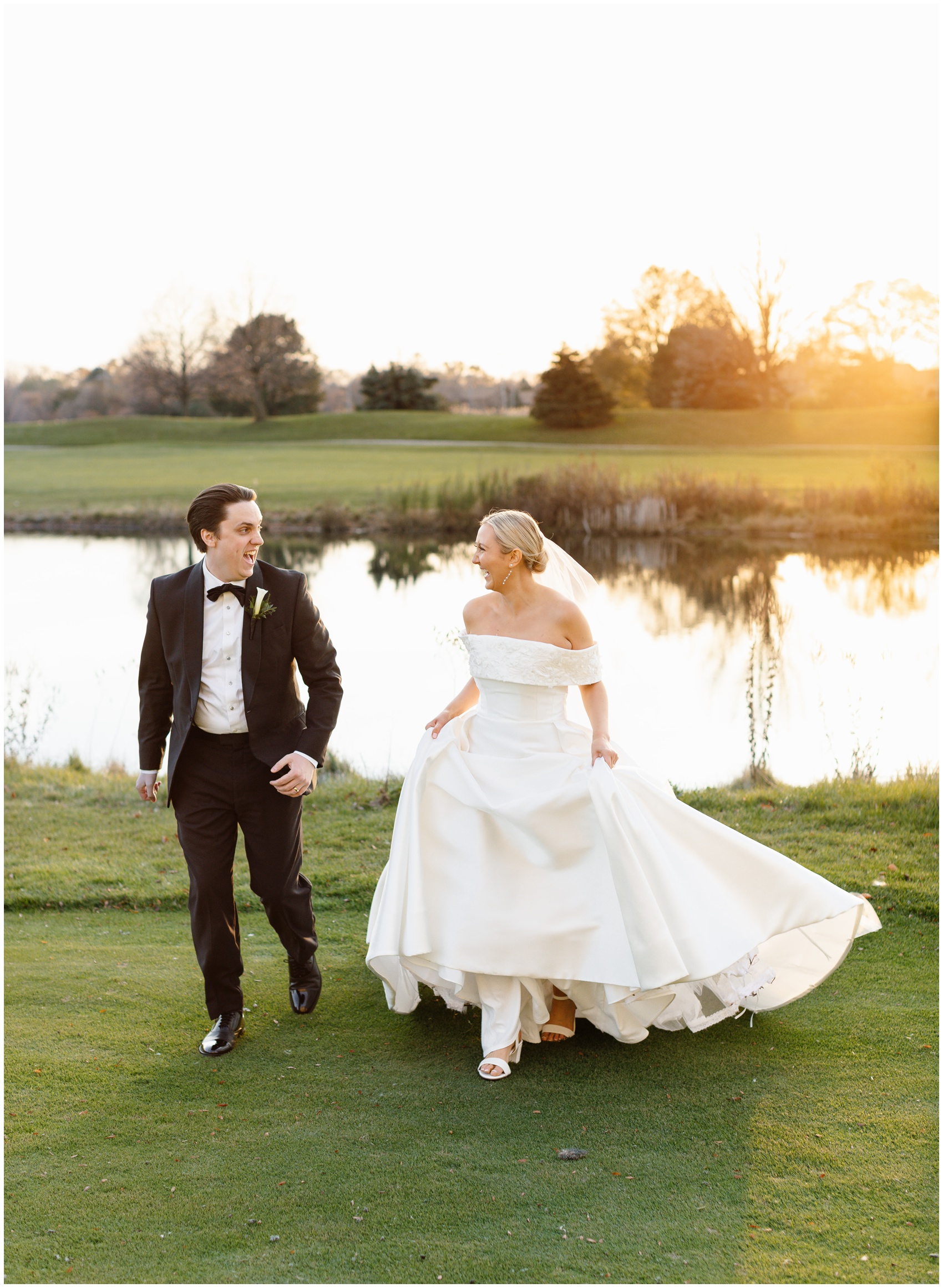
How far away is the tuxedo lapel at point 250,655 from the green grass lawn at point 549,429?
141 feet

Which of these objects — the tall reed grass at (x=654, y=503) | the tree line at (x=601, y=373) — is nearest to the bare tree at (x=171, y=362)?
the tree line at (x=601, y=373)

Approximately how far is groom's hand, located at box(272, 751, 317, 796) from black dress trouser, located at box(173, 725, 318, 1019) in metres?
0.19

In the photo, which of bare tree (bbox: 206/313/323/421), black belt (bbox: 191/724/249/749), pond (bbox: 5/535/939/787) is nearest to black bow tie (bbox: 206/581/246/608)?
black belt (bbox: 191/724/249/749)

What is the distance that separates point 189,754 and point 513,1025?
169 cm

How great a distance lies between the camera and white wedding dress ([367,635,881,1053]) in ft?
13.3

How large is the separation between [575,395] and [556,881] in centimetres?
4805

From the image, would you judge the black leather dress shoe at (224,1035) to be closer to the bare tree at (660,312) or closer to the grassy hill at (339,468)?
the grassy hill at (339,468)

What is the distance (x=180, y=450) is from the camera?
48.8 meters

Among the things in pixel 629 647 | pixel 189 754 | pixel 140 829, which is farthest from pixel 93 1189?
pixel 629 647

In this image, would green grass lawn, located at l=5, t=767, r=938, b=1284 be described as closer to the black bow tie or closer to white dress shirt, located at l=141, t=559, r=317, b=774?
white dress shirt, located at l=141, t=559, r=317, b=774

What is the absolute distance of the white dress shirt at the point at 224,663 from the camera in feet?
14.4

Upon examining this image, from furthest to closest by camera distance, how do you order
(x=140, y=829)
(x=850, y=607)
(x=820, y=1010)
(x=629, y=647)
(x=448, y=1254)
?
(x=850, y=607) → (x=629, y=647) → (x=140, y=829) → (x=820, y=1010) → (x=448, y=1254)

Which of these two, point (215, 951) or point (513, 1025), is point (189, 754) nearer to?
point (215, 951)

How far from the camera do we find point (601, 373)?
2280 inches
